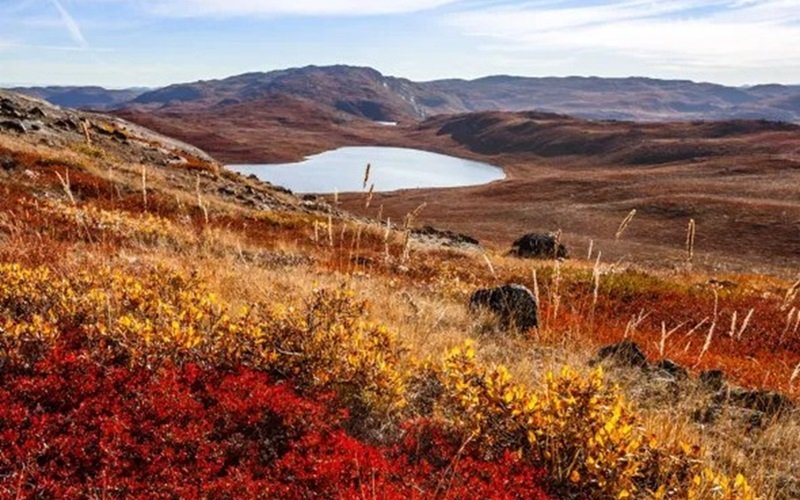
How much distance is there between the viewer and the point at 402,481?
14.1 feet

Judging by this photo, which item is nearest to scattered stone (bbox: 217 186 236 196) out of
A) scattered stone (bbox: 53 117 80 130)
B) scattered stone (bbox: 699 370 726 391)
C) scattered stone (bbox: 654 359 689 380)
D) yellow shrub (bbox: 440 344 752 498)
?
scattered stone (bbox: 53 117 80 130)

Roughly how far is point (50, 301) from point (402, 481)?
14.0 feet

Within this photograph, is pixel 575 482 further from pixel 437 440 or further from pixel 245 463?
pixel 245 463

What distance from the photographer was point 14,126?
40.5 m

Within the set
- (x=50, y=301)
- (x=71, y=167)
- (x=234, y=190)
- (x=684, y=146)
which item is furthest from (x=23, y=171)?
(x=684, y=146)

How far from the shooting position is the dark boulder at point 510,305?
10.5 metres

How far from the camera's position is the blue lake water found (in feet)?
308

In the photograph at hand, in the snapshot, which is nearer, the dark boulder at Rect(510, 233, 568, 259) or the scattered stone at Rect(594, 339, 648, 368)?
the scattered stone at Rect(594, 339, 648, 368)

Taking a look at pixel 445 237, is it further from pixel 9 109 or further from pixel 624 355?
pixel 9 109

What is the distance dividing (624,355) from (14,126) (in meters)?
44.4

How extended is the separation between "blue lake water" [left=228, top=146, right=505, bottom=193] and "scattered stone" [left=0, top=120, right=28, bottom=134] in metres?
41.6

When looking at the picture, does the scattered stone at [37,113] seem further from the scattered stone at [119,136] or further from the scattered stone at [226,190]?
the scattered stone at [226,190]

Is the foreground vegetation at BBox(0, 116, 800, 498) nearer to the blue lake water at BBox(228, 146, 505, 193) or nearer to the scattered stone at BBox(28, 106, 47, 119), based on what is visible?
the scattered stone at BBox(28, 106, 47, 119)

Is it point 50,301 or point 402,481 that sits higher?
point 50,301
